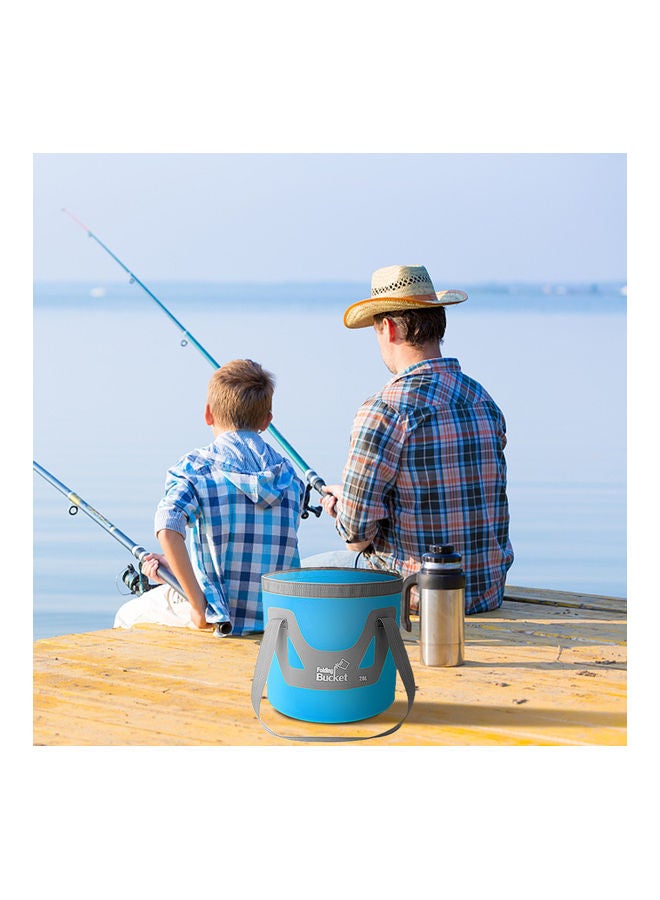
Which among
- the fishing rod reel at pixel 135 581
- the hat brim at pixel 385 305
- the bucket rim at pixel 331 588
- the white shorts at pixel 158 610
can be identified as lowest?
the white shorts at pixel 158 610

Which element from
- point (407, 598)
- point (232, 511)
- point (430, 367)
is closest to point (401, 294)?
point (430, 367)

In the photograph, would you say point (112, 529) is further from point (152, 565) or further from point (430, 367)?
point (430, 367)

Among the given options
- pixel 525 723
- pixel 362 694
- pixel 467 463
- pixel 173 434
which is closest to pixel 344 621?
pixel 362 694

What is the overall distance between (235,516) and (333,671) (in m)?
0.83

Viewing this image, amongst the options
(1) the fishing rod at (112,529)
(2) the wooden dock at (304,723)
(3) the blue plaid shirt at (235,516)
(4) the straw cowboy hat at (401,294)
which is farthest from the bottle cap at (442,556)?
(1) the fishing rod at (112,529)

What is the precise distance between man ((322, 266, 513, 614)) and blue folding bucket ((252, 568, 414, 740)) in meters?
0.78

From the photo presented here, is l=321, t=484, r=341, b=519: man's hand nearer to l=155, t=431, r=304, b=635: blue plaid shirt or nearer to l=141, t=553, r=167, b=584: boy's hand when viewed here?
l=155, t=431, r=304, b=635: blue plaid shirt

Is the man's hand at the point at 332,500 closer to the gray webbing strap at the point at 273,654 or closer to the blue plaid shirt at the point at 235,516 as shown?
the blue plaid shirt at the point at 235,516

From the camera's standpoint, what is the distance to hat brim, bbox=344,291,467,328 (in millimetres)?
3008

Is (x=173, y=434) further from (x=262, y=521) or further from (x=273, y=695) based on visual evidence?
(x=273, y=695)

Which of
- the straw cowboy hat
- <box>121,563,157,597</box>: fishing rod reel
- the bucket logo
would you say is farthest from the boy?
the bucket logo

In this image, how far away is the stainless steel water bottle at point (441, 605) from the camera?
2.55 metres

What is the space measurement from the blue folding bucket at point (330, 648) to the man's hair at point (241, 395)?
850mm

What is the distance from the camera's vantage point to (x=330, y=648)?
211cm
